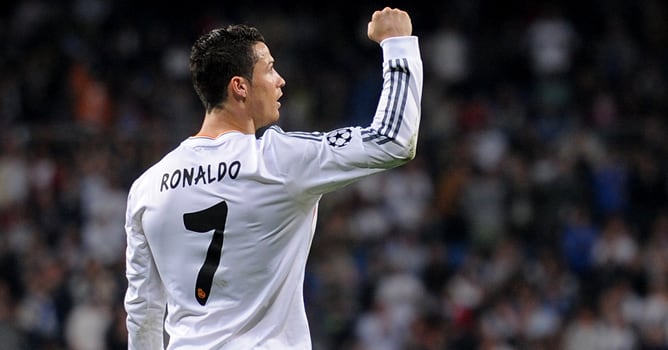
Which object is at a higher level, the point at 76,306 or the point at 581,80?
the point at 581,80

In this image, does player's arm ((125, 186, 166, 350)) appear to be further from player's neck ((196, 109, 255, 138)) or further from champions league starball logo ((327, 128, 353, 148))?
champions league starball logo ((327, 128, 353, 148))

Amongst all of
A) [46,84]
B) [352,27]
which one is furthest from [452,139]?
[46,84]

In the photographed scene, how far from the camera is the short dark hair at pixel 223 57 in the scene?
3641 mm

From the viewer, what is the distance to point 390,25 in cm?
357

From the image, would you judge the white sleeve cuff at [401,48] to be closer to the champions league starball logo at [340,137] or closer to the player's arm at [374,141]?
the player's arm at [374,141]

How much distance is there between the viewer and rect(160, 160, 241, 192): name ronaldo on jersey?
3586mm

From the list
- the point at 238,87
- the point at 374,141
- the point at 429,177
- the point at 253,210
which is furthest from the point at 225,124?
the point at 429,177

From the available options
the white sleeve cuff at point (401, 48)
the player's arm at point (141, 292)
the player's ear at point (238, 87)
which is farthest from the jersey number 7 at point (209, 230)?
the white sleeve cuff at point (401, 48)

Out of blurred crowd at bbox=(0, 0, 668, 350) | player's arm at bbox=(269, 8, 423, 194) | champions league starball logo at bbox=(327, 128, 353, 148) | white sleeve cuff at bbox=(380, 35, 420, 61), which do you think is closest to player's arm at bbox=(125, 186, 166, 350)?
player's arm at bbox=(269, 8, 423, 194)

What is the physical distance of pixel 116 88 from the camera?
14.6 m

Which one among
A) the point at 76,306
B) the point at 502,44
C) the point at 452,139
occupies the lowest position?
the point at 76,306

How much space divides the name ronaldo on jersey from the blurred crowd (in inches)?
284

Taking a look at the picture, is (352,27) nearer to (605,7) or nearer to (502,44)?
(502,44)

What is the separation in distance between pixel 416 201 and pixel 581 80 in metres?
2.83
